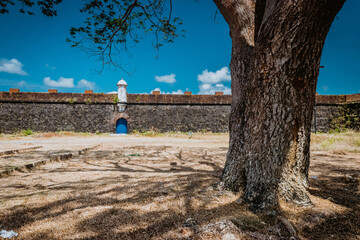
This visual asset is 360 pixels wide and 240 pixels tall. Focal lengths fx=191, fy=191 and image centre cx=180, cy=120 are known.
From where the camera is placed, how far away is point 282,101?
6.42ft

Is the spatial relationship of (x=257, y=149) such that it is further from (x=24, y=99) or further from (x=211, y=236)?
(x=24, y=99)

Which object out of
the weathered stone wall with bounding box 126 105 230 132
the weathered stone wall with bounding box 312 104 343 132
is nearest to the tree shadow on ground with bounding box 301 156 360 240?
the weathered stone wall with bounding box 126 105 230 132

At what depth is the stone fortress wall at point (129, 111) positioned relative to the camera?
627 inches

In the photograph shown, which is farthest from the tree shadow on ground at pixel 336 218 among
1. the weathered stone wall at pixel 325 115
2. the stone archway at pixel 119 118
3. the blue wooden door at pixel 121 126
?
the weathered stone wall at pixel 325 115

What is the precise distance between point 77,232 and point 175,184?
153 centimetres

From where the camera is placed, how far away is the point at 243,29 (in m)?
2.52

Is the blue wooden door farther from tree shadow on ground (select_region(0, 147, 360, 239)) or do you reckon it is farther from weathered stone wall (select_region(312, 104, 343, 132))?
weathered stone wall (select_region(312, 104, 343, 132))

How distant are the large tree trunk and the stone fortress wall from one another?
1521 centimetres

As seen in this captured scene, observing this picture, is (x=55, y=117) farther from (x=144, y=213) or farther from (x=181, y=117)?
(x=144, y=213)

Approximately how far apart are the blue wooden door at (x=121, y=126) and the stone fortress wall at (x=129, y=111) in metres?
0.33

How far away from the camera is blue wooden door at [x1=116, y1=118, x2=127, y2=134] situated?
55.6 feet

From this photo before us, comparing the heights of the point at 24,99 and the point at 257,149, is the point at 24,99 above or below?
above

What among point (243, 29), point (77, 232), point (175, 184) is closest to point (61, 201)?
point (77, 232)

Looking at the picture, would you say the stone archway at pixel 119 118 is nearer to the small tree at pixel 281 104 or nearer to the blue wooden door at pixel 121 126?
the blue wooden door at pixel 121 126
